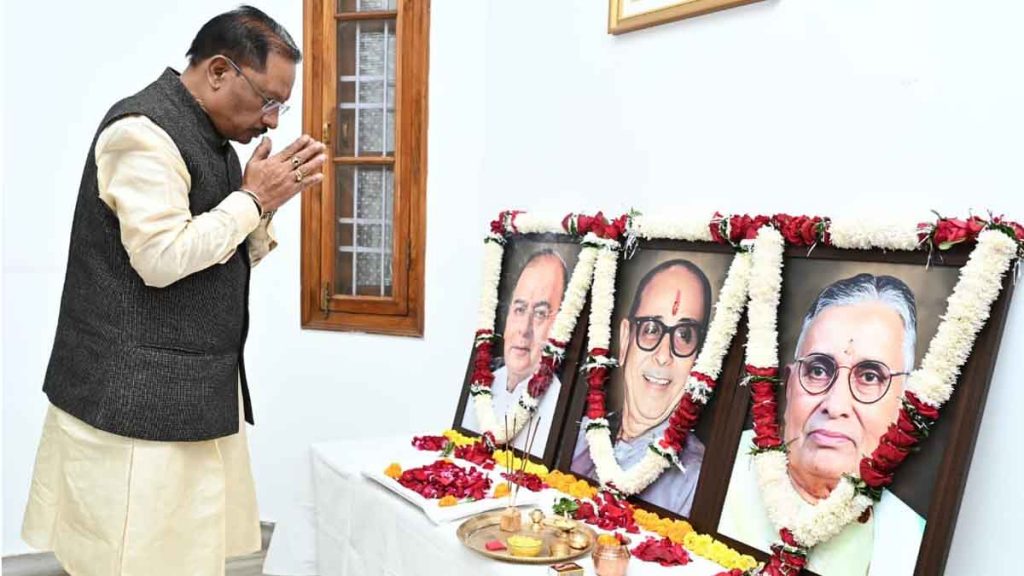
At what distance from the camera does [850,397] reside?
1730 millimetres

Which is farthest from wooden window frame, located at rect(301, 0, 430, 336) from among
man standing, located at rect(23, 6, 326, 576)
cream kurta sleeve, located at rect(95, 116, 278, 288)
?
cream kurta sleeve, located at rect(95, 116, 278, 288)

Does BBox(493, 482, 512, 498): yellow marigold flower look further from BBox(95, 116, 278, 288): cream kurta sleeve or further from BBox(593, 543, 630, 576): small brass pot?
BBox(95, 116, 278, 288): cream kurta sleeve

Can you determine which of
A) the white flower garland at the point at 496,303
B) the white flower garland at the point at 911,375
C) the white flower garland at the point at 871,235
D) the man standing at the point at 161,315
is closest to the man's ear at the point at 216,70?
the man standing at the point at 161,315

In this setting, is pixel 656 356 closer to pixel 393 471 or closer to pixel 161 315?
pixel 393 471

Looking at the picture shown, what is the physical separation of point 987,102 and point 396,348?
2387 millimetres

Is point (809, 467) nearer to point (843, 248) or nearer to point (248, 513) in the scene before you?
point (843, 248)

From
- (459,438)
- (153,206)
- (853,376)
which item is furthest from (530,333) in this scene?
(153,206)

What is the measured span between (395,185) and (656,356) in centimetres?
161

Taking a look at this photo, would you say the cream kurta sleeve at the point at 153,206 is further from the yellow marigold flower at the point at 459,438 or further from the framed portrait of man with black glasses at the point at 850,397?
the framed portrait of man with black glasses at the point at 850,397

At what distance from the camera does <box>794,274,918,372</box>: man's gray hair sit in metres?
1.67

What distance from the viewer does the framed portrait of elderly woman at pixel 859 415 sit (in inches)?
61.3

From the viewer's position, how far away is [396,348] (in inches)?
138

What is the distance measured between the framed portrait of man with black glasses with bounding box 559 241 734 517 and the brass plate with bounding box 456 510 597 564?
0.97ft

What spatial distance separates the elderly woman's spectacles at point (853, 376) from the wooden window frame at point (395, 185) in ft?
6.24
